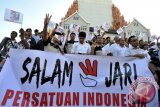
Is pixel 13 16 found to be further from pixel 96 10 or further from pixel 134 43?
pixel 96 10

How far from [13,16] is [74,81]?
590 cm

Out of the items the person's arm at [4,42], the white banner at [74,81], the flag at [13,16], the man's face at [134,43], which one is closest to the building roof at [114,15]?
the flag at [13,16]

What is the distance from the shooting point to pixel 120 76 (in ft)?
24.6

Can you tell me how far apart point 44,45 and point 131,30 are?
90.1 feet

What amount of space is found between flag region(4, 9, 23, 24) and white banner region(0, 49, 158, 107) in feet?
17.0

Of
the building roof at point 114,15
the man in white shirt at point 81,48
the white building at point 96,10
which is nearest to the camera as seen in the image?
the man in white shirt at point 81,48

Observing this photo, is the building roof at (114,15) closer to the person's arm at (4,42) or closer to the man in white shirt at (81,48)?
the person's arm at (4,42)

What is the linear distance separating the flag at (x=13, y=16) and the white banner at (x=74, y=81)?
5.20m

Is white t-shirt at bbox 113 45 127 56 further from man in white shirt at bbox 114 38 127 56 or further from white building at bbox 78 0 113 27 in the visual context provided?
white building at bbox 78 0 113 27

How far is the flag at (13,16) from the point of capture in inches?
474

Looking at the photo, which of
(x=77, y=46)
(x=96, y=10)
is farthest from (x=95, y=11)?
(x=77, y=46)

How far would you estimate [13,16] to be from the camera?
12242 millimetres

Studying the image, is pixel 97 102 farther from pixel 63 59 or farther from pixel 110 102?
pixel 63 59

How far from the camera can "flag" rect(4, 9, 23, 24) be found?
1203 cm
